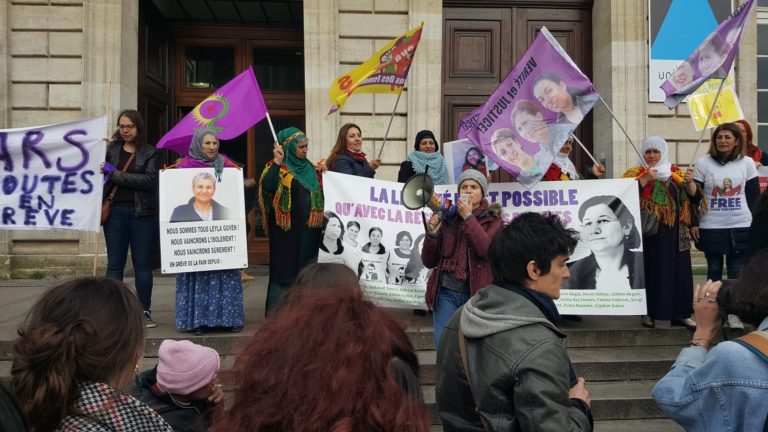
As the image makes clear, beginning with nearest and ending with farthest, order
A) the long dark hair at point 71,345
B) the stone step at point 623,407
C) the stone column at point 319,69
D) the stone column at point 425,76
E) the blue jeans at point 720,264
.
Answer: the long dark hair at point 71,345 < the stone step at point 623,407 < the blue jeans at point 720,264 < the stone column at point 319,69 < the stone column at point 425,76

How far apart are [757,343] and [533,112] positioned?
416cm

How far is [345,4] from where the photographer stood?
9.91m

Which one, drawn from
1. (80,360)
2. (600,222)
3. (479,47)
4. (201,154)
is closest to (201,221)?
(201,154)

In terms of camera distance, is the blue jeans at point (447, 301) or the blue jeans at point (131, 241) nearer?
the blue jeans at point (447, 301)

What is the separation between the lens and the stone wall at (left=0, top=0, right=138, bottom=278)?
9.51m

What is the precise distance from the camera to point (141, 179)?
6.02 metres

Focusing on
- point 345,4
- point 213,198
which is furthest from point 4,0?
point 213,198

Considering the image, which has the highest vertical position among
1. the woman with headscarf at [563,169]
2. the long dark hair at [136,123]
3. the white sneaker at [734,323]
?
the long dark hair at [136,123]

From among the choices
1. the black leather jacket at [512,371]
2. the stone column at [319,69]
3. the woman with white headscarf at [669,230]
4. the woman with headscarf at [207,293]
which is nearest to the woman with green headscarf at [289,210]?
the woman with headscarf at [207,293]

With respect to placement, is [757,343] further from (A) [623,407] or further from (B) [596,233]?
(B) [596,233]

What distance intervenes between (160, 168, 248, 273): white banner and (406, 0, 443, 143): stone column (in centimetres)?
413

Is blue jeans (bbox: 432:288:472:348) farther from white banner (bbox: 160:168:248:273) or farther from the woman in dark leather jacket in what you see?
the woman in dark leather jacket

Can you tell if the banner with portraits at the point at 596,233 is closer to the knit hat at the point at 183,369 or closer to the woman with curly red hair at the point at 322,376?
the knit hat at the point at 183,369

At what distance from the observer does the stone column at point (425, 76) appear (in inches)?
388
